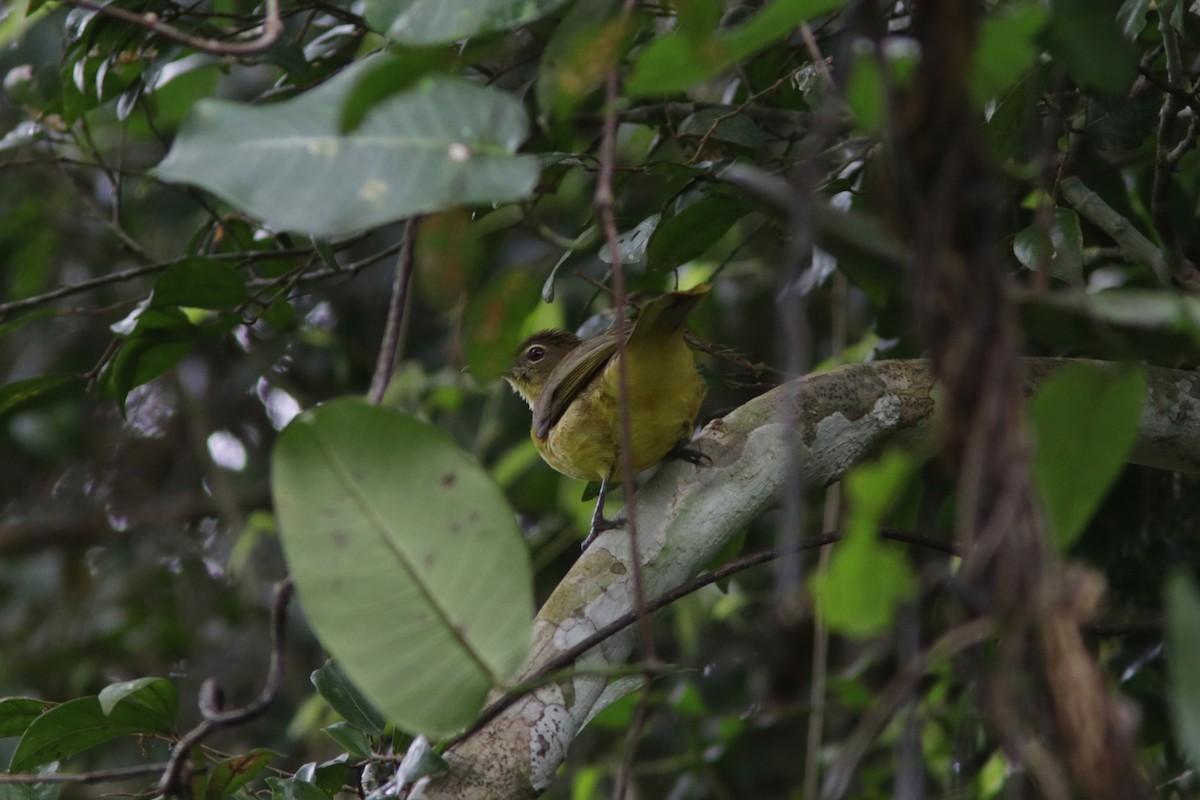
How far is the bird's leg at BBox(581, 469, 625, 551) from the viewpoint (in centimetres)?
218

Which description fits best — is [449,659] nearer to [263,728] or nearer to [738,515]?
[738,515]

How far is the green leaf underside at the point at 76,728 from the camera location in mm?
1753

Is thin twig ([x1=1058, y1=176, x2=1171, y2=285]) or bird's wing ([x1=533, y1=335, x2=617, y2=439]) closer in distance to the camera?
thin twig ([x1=1058, y1=176, x2=1171, y2=285])

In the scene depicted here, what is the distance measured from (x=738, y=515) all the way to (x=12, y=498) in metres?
4.82

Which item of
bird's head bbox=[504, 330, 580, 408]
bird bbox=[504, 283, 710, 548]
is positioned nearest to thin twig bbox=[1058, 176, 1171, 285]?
bird bbox=[504, 283, 710, 548]

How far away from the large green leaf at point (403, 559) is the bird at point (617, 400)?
3.70ft

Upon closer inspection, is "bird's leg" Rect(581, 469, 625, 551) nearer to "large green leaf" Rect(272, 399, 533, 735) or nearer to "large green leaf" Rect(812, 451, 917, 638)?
"large green leaf" Rect(272, 399, 533, 735)

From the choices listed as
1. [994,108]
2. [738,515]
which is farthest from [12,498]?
[994,108]

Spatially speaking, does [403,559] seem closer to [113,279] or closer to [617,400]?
[113,279]

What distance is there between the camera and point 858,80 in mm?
917

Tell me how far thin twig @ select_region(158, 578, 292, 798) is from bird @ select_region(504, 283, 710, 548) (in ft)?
3.81

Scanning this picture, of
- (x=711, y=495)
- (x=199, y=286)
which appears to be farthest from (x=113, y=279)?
(x=711, y=495)

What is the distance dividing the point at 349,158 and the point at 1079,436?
687 mm

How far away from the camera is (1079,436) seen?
93 centimetres
